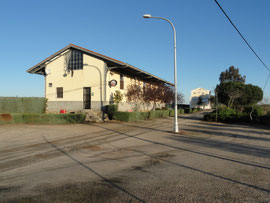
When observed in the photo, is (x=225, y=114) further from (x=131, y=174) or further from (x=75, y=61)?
(x=131, y=174)

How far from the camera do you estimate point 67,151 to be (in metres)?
8.26

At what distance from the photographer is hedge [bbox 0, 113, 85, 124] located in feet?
51.9

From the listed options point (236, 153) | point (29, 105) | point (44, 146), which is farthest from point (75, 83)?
point (236, 153)

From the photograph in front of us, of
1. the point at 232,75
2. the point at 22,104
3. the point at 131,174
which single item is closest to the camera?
the point at 131,174

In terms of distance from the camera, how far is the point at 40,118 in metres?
16.0

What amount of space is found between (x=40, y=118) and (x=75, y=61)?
777cm

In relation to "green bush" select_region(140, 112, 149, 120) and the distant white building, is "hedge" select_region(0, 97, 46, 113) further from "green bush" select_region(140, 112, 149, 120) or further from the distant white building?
the distant white building

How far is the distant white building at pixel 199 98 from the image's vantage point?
249 feet

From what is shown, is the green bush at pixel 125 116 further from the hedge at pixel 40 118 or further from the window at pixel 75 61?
the window at pixel 75 61

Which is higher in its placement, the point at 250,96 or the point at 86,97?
the point at 250,96

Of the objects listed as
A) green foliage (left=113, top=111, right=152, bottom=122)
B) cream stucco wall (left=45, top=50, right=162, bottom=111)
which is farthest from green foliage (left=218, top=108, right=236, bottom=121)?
cream stucco wall (left=45, top=50, right=162, bottom=111)

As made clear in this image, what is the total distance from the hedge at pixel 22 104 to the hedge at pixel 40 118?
2510 mm

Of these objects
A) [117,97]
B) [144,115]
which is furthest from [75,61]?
[144,115]

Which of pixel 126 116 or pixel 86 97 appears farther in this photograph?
pixel 86 97
